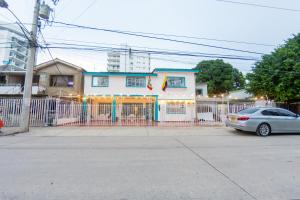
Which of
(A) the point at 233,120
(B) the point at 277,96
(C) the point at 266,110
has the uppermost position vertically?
(B) the point at 277,96

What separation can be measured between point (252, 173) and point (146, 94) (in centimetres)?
1480

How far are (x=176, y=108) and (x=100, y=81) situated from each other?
8.75 m

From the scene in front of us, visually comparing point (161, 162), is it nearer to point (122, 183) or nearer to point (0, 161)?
point (122, 183)

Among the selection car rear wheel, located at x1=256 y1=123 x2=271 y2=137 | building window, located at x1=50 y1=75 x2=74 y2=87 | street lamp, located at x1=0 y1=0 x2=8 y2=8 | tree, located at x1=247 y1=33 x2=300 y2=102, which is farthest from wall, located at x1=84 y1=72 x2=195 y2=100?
street lamp, located at x1=0 y1=0 x2=8 y2=8

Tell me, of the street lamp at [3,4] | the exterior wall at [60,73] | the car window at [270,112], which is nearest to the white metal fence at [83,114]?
the car window at [270,112]

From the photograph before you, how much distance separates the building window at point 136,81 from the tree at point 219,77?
17.6 meters

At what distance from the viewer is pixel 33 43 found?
10.1 metres

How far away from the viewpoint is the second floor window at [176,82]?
1827cm

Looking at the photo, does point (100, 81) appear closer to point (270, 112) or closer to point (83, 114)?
point (83, 114)

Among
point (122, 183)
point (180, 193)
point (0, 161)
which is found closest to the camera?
point (180, 193)

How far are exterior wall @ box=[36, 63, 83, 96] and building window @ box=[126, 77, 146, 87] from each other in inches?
226

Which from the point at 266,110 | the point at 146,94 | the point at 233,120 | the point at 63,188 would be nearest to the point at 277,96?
the point at 266,110

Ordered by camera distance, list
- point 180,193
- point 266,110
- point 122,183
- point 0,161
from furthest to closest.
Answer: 1. point 266,110
2. point 0,161
3. point 122,183
4. point 180,193

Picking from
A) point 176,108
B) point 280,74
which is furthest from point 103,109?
point 280,74
